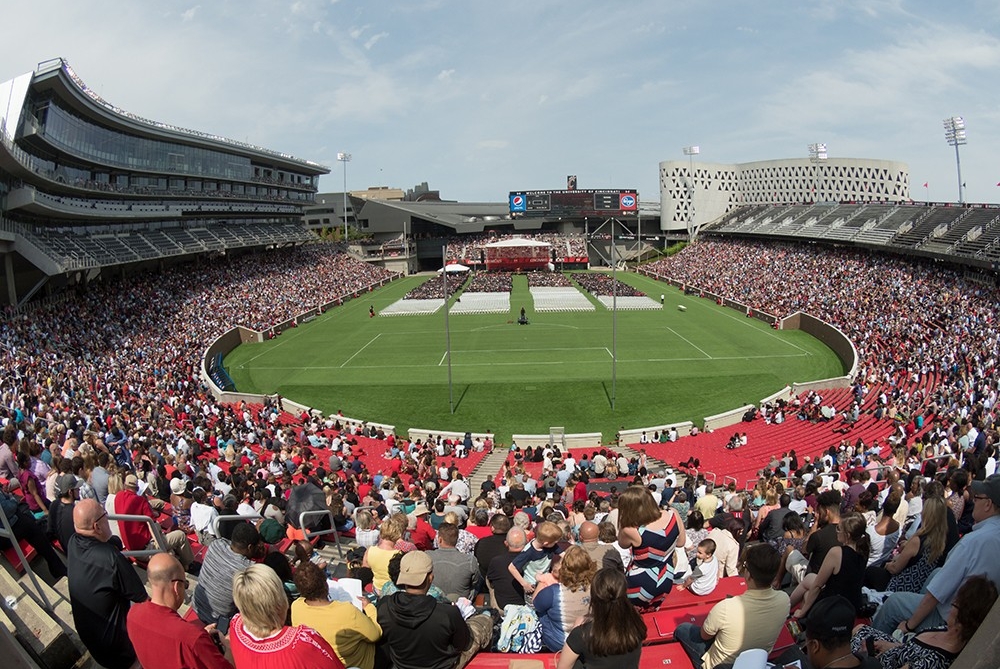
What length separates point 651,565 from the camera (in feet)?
20.6

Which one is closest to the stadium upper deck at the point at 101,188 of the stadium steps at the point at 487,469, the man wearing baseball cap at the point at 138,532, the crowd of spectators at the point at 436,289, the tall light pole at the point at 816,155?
the crowd of spectators at the point at 436,289

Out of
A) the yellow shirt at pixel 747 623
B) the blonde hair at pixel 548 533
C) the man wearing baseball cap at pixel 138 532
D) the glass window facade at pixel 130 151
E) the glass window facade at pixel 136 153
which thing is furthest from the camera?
the glass window facade at pixel 130 151

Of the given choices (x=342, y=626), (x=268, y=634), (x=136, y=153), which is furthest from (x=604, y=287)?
(x=268, y=634)

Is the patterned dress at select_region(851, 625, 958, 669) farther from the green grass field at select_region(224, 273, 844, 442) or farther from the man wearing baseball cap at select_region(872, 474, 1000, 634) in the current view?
the green grass field at select_region(224, 273, 844, 442)

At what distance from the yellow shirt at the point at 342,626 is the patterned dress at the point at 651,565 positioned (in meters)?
2.56

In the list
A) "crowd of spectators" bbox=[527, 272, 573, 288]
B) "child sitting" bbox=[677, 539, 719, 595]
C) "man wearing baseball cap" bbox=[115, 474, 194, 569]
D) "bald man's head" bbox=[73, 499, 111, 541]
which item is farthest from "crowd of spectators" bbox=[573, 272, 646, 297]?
"bald man's head" bbox=[73, 499, 111, 541]

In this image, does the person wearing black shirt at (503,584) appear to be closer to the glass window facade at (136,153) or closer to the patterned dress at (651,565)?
the patterned dress at (651,565)

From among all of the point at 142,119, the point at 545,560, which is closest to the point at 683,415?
the point at 545,560

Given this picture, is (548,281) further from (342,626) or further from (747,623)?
(342,626)

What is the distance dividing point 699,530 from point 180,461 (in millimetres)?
12661

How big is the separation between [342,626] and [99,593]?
6.03 feet

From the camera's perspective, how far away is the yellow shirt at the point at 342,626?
4730 millimetres

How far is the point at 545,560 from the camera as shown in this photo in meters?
6.31

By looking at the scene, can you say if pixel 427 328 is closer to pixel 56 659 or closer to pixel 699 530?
pixel 699 530
